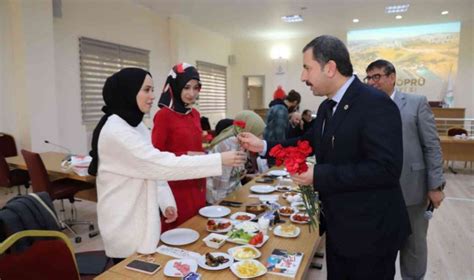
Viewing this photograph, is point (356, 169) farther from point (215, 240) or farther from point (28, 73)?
point (28, 73)

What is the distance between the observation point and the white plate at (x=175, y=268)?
4.05 ft

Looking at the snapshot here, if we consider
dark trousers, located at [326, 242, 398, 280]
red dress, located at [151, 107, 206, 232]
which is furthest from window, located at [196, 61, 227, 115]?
dark trousers, located at [326, 242, 398, 280]

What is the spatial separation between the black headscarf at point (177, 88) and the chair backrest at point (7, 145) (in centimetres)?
383

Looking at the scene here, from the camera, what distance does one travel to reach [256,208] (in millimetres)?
1995

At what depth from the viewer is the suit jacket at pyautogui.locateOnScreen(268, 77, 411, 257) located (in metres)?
1.16

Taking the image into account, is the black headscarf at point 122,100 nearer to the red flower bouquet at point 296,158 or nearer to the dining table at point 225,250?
the dining table at point 225,250

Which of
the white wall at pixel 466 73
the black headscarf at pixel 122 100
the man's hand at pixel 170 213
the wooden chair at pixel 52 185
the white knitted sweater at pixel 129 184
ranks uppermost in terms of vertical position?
the white wall at pixel 466 73

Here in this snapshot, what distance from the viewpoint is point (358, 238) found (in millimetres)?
1238

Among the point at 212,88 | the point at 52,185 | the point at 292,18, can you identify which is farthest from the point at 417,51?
the point at 52,185

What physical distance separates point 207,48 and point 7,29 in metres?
5.20

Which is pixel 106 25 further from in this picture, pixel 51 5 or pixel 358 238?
pixel 358 238

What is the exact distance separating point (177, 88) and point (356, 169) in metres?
1.29

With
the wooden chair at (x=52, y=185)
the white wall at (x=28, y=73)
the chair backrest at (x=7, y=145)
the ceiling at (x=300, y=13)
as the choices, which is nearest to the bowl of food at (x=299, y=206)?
the wooden chair at (x=52, y=185)

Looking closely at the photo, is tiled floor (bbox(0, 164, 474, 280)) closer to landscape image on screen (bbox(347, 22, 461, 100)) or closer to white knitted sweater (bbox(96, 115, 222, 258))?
white knitted sweater (bbox(96, 115, 222, 258))
